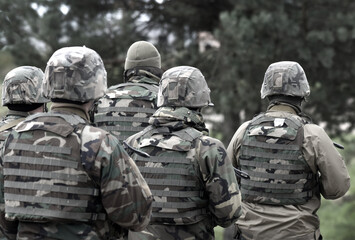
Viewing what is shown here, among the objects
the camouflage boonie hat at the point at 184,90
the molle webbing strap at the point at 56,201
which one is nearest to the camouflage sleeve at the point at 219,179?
the camouflage boonie hat at the point at 184,90

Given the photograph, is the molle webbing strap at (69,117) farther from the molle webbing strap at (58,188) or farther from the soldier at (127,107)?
the soldier at (127,107)

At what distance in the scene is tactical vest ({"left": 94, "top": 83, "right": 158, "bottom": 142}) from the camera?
5.30 m

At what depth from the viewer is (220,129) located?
11789mm

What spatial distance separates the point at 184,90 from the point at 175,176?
0.56m

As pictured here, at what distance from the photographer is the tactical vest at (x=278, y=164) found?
16.2ft

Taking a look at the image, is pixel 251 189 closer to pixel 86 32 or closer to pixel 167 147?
pixel 167 147

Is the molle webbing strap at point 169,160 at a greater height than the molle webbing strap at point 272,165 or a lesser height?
greater

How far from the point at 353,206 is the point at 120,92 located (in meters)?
11.0

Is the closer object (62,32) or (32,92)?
(32,92)

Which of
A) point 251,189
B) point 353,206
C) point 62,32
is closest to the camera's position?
point 251,189

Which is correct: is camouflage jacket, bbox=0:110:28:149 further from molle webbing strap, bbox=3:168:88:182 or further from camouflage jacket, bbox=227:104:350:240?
camouflage jacket, bbox=227:104:350:240

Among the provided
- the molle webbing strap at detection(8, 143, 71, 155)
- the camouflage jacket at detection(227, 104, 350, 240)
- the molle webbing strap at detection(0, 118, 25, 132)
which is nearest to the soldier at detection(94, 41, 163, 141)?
the camouflage jacket at detection(227, 104, 350, 240)

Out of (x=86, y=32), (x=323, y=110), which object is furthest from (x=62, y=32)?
(x=323, y=110)

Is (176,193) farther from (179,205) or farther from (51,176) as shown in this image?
(51,176)
